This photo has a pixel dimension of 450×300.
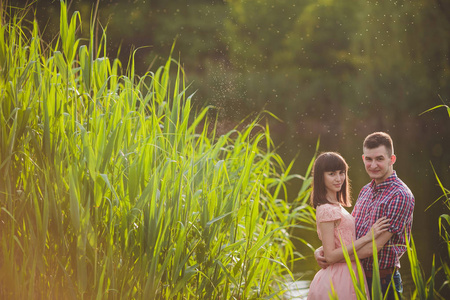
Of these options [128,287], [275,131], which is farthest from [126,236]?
[275,131]

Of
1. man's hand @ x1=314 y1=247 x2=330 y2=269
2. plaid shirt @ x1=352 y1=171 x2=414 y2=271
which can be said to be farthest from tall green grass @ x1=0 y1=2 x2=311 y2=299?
plaid shirt @ x1=352 y1=171 x2=414 y2=271

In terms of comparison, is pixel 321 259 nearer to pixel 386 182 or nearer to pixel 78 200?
pixel 386 182

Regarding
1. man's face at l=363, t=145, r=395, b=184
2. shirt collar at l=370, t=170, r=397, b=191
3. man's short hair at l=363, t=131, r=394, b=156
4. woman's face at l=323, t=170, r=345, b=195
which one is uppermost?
man's short hair at l=363, t=131, r=394, b=156

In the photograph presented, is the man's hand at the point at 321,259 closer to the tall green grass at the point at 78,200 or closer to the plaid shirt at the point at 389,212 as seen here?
the plaid shirt at the point at 389,212

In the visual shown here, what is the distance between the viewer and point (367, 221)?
1.70 meters

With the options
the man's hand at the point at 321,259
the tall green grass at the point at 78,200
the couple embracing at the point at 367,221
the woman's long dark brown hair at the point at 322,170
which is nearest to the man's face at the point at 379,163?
the couple embracing at the point at 367,221

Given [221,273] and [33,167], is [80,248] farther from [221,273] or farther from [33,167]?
[221,273]

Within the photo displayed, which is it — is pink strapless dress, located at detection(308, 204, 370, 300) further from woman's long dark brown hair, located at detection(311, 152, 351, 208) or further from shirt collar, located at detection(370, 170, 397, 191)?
shirt collar, located at detection(370, 170, 397, 191)

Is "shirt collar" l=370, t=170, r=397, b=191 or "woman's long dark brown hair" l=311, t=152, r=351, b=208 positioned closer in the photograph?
"shirt collar" l=370, t=170, r=397, b=191

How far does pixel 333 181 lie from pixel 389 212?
9.2 inches

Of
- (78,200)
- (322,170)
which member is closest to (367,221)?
(322,170)

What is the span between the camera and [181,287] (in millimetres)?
1699

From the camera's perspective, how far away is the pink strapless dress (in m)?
1.66

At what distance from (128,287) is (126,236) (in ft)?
0.54
